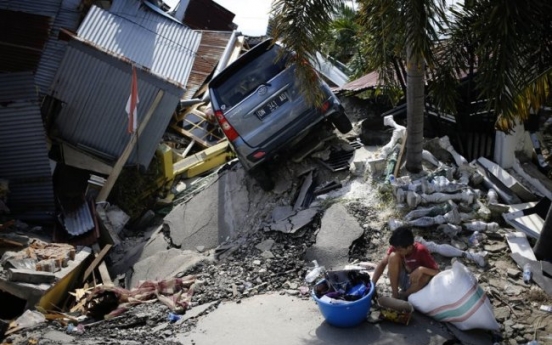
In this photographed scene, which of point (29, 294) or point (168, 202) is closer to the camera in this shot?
point (29, 294)

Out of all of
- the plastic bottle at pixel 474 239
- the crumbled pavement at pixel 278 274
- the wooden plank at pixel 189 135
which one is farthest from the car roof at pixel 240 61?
the plastic bottle at pixel 474 239

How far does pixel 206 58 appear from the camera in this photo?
1828 cm

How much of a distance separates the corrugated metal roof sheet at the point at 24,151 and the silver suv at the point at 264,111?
3.72 meters

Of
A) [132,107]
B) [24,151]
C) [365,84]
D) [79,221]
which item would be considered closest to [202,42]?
[132,107]

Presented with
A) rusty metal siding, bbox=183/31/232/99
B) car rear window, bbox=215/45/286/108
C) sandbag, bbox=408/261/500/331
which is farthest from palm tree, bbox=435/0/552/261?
rusty metal siding, bbox=183/31/232/99

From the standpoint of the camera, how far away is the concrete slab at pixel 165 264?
1012 cm

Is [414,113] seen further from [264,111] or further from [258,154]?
[258,154]

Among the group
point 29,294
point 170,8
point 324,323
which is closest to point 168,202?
point 29,294

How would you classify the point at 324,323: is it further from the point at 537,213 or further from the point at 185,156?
the point at 185,156

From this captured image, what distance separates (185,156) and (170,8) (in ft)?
29.9

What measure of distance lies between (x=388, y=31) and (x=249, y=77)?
368 cm

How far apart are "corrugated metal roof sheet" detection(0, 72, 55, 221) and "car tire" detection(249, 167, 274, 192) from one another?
13.6ft

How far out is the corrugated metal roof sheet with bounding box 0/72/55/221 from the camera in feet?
39.9

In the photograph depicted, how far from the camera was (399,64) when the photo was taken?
37.8 feet
